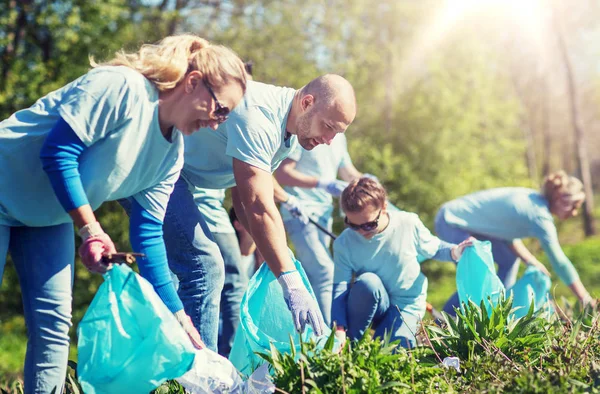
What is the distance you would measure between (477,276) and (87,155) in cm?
233

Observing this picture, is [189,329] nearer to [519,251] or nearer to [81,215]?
[81,215]

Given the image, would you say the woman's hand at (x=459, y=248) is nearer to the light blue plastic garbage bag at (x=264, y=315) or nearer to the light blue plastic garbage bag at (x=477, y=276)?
the light blue plastic garbage bag at (x=477, y=276)

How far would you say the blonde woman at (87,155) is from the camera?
2264 millimetres

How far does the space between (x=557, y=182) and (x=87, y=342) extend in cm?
352

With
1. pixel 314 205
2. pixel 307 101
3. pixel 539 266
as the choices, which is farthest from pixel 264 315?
pixel 539 266

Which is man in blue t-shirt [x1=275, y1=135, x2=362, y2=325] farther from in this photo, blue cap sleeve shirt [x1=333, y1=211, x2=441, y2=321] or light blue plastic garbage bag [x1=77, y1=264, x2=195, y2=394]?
light blue plastic garbage bag [x1=77, y1=264, x2=195, y2=394]

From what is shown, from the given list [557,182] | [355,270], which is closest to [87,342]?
[355,270]

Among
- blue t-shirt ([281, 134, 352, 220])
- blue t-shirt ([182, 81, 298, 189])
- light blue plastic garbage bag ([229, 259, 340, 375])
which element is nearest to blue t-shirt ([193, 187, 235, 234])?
blue t-shirt ([182, 81, 298, 189])

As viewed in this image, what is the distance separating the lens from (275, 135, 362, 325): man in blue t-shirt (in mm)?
4516

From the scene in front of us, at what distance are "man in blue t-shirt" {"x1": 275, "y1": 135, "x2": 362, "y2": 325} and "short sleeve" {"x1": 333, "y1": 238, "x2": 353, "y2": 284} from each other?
0.45 m

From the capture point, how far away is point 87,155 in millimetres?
2361

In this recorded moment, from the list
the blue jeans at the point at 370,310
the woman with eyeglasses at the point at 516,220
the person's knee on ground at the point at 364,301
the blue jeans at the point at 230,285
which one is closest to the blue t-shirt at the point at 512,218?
the woman with eyeglasses at the point at 516,220

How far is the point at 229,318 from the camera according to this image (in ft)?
13.4

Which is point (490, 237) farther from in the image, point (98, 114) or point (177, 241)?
point (98, 114)
